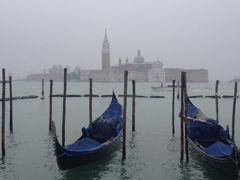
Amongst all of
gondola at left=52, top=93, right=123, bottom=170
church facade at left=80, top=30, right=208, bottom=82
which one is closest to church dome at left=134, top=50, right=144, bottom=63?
church facade at left=80, top=30, right=208, bottom=82

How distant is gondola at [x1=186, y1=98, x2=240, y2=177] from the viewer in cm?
872

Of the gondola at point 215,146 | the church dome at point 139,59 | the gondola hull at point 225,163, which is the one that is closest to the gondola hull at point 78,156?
the gondola at point 215,146

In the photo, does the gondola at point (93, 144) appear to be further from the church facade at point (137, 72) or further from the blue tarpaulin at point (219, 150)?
the church facade at point (137, 72)

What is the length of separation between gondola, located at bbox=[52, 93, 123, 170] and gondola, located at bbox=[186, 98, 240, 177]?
2756mm

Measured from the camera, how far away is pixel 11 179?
9.38 meters

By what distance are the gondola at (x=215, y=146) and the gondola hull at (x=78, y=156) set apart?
284 cm

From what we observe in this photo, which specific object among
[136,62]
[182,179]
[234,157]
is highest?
[136,62]

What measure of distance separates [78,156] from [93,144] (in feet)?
4.61

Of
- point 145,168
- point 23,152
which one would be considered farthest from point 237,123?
point 23,152

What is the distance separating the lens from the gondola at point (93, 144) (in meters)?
9.34

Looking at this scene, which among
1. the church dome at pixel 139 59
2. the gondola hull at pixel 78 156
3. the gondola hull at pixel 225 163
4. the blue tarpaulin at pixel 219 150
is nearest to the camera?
the gondola hull at pixel 225 163

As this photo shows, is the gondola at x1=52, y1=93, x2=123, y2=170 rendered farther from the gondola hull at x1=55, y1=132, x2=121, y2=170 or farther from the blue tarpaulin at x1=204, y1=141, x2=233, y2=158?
the blue tarpaulin at x1=204, y1=141, x2=233, y2=158

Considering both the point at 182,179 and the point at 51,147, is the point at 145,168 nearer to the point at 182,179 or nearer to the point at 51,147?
the point at 182,179

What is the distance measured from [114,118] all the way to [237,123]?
8.75 metres
